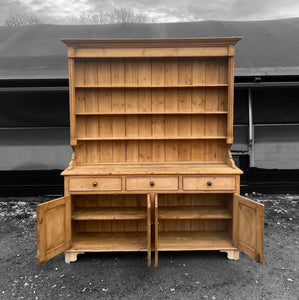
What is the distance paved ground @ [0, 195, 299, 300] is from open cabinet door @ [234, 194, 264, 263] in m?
0.24

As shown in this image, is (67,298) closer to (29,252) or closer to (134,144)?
(29,252)

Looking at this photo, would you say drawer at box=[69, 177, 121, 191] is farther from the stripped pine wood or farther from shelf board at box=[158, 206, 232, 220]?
shelf board at box=[158, 206, 232, 220]

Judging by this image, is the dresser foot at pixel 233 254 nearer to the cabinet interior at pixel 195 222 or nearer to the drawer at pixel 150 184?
the cabinet interior at pixel 195 222

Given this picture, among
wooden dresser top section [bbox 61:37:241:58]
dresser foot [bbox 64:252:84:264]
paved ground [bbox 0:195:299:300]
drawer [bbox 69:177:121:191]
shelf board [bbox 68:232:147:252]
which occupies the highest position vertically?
wooden dresser top section [bbox 61:37:241:58]

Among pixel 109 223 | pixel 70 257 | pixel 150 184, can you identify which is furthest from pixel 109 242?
pixel 150 184

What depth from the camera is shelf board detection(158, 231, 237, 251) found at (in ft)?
8.21

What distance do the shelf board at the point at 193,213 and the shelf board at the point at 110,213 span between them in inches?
9.6

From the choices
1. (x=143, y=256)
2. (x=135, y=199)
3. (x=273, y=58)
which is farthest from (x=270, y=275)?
(x=273, y=58)

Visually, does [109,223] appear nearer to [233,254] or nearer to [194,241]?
[194,241]

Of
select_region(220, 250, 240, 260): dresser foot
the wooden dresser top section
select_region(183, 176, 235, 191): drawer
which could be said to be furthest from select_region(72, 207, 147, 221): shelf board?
the wooden dresser top section

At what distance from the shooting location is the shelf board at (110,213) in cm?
255

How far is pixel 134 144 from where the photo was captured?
2.96m

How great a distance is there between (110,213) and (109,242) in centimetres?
31

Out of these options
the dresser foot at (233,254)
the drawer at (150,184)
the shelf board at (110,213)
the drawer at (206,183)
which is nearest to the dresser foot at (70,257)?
the shelf board at (110,213)
